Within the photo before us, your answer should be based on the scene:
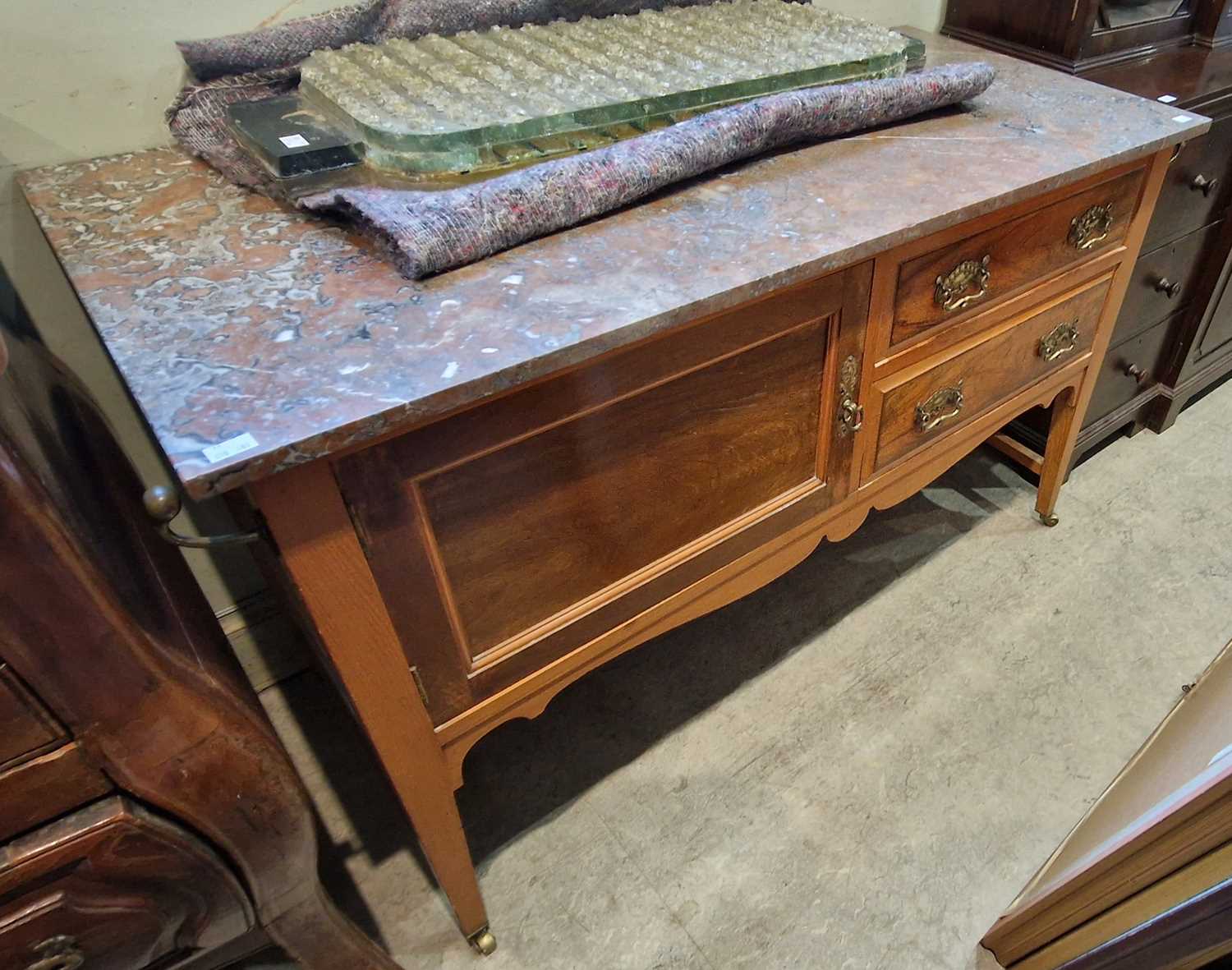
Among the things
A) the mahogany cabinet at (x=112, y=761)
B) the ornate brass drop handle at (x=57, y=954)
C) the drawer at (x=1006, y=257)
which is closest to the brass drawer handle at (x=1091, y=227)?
the drawer at (x=1006, y=257)

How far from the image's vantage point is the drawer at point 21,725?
505mm

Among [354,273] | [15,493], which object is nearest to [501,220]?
[354,273]

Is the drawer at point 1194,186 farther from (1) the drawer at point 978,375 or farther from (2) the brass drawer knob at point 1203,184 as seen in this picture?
(1) the drawer at point 978,375

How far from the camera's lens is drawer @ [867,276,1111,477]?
39.5 inches

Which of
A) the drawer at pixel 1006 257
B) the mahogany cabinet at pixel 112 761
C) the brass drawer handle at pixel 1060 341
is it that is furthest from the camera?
the brass drawer handle at pixel 1060 341

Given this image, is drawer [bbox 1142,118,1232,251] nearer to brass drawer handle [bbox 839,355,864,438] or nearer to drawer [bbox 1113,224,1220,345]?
drawer [bbox 1113,224,1220,345]

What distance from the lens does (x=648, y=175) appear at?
794mm

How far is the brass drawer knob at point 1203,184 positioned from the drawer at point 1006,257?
0.39 m

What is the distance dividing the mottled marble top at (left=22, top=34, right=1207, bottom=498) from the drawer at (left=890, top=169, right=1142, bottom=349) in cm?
8

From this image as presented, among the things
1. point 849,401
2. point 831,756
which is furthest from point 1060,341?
point 831,756

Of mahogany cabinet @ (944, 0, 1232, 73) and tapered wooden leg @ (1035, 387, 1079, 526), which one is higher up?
mahogany cabinet @ (944, 0, 1232, 73)

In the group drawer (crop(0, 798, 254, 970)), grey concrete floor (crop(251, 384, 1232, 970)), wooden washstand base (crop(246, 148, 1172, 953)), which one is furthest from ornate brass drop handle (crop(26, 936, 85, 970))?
grey concrete floor (crop(251, 384, 1232, 970))

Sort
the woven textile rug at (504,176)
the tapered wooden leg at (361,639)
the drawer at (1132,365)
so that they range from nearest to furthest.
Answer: the tapered wooden leg at (361,639), the woven textile rug at (504,176), the drawer at (1132,365)

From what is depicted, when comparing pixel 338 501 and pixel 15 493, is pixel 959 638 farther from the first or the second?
pixel 15 493
